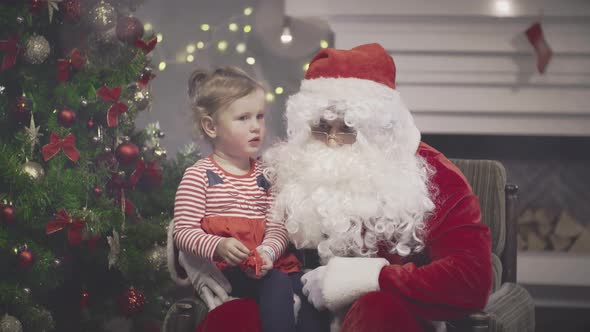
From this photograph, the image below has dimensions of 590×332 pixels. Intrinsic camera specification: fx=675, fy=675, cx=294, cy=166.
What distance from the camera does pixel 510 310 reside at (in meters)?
1.82

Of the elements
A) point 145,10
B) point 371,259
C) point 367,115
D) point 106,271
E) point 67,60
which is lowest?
point 106,271

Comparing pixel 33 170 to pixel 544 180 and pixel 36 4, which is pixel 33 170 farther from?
pixel 544 180

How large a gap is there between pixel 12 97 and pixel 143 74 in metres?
0.53

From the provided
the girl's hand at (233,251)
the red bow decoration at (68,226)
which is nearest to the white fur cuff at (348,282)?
the girl's hand at (233,251)

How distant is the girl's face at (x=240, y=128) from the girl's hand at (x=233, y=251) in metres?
0.34

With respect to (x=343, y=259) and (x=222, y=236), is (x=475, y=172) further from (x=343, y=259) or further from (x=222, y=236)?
(x=222, y=236)

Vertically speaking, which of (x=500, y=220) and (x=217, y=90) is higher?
(x=217, y=90)

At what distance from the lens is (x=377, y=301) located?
1554 mm

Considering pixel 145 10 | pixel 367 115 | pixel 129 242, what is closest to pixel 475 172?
pixel 367 115

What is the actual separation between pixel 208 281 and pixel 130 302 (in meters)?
1.12

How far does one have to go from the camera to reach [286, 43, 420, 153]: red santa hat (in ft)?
5.87

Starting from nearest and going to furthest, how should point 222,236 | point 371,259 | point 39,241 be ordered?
1. point 371,259
2. point 222,236
3. point 39,241

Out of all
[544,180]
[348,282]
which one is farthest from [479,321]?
[544,180]

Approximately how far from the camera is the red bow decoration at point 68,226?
2547 mm
